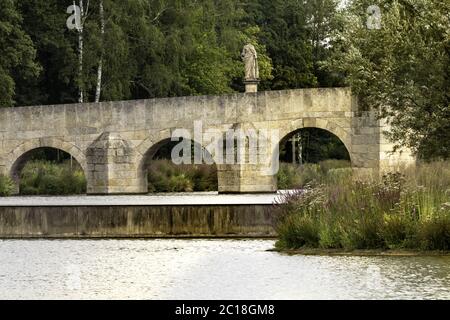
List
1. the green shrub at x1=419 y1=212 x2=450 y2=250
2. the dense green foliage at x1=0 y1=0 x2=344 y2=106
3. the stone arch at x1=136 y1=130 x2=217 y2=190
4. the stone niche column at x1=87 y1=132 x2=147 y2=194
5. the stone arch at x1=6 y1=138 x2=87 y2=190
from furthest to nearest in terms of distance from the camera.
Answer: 1. the dense green foliage at x1=0 y1=0 x2=344 y2=106
2. the stone arch at x1=6 y1=138 x2=87 y2=190
3. the stone niche column at x1=87 y1=132 x2=147 y2=194
4. the stone arch at x1=136 y1=130 x2=217 y2=190
5. the green shrub at x1=419 y1=212 x2=450 y2=250

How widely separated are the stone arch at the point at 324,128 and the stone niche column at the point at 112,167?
4.79 m

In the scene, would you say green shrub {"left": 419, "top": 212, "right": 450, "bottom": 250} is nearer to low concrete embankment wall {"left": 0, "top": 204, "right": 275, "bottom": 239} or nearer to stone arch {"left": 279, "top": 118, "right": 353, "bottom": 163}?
low concrete embankment wall {"left": 0, "top": 204, "right": 275, "bottom": 239}

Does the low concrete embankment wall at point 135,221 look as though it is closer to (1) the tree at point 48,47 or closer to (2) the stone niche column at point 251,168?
(2) the stone niche column at point 251,168

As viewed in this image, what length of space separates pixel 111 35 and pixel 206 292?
3222 cm

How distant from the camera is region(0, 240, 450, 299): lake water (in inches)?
598

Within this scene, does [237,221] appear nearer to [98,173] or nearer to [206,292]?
[206,292]

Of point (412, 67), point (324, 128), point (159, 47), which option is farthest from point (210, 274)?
point (159, 47)

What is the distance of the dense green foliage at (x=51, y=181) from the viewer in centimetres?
4166

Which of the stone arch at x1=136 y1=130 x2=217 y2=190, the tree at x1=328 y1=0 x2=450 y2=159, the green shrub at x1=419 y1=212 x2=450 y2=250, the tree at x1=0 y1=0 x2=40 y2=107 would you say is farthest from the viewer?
the tree at x1=0 y1=0 x2=40 y2=107

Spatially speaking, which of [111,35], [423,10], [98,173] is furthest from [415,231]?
[111,35]

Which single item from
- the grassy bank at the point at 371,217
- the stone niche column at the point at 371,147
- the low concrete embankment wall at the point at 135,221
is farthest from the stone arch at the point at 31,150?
the grassy bank at the point at 371,217

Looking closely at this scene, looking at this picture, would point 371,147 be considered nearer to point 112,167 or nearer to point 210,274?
point 112,167

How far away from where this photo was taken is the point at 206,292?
15.2 meters

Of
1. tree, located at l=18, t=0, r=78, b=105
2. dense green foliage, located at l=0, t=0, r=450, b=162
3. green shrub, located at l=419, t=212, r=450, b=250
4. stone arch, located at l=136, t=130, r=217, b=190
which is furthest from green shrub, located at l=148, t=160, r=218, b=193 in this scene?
green shrub, located at l=419, t=212, r=450, b=250
